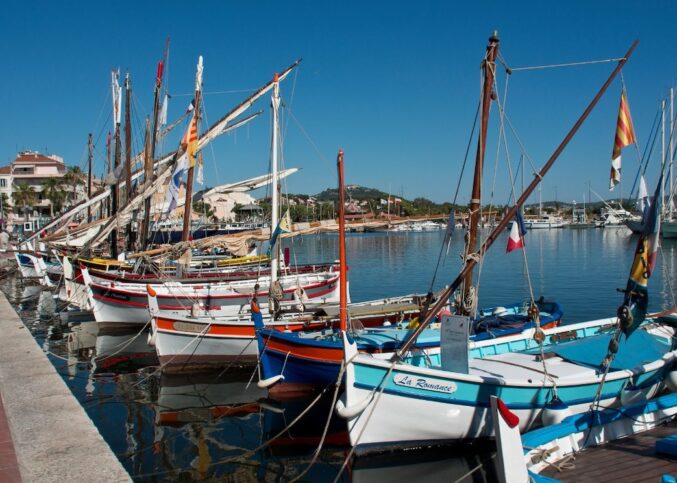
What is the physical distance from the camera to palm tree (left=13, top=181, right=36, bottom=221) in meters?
97.3

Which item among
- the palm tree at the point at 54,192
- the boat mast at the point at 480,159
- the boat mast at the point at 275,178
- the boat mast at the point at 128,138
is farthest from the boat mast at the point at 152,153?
the palm tree at the point at 54,192

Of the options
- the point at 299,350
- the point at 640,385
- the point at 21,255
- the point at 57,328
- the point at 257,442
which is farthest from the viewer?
the point at 21,255

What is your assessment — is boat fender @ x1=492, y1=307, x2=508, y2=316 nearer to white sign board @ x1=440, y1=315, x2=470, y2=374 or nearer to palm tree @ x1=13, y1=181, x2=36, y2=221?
white sign board @ x1=440, y1=315, x2=470, y2=374

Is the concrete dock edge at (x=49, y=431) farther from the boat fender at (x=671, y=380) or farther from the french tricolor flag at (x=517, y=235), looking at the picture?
the boat fender at (x=671, y=380)

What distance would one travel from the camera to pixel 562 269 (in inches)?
2110

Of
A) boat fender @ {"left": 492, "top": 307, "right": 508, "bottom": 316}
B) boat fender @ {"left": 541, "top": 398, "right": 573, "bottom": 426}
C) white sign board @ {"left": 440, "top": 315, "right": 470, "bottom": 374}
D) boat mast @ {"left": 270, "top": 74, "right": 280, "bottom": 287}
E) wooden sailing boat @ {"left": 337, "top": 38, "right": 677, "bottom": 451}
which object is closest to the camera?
wooden sailing boat @ {"left": 337, "top": 38, "right": 677, "bottom": 451}

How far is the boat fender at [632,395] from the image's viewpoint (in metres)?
11.2

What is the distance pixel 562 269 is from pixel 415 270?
48.0 feet

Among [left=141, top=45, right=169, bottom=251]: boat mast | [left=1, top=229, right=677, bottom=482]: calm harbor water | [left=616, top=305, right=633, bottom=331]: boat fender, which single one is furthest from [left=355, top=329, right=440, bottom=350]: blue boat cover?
[left=141, top=45, right=169, bottom=251]: boat mast

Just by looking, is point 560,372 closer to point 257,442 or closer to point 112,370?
point 257,442

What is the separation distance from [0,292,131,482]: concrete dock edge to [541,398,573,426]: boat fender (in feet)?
24.6

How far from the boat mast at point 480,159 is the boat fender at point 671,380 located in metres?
4.26

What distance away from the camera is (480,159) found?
42.0 ft

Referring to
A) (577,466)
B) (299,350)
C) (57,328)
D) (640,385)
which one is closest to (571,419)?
(577,466)
